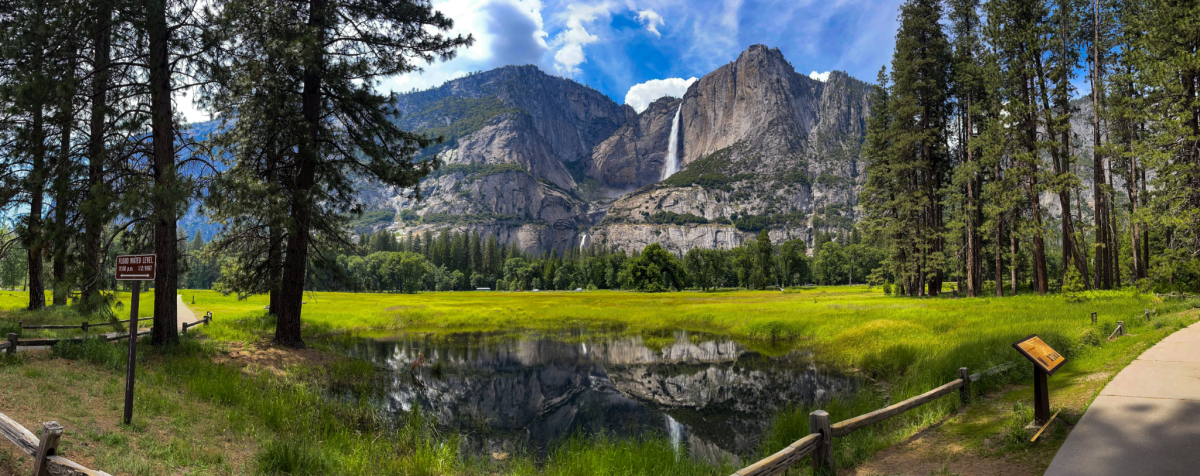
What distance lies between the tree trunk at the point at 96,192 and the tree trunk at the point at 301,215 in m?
3.89

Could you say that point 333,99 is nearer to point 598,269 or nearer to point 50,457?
point 50,457

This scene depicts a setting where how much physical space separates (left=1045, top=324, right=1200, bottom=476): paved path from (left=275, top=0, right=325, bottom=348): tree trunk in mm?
16292

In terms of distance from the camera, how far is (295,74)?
14.0 metres

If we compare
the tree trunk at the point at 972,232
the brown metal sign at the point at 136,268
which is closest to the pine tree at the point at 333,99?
the brown metal sign at the point at 136,268

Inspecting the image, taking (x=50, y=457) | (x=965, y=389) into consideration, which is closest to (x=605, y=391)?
(x=965, y=389)

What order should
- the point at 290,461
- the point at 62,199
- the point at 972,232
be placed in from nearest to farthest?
1. the point at 290,461
2. the point at 62,199
3. the point at 972,232

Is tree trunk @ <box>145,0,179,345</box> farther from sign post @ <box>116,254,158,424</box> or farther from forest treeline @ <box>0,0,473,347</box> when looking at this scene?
sign post @ <box>116,254,158,424</box>

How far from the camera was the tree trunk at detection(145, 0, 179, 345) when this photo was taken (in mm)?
11211

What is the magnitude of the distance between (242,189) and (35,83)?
426cm

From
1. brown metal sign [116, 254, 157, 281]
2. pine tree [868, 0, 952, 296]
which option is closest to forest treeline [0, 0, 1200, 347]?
pine tree [868, 0, 952, 296]

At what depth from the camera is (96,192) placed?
32.8ft

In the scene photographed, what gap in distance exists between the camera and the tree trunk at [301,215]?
13727mm

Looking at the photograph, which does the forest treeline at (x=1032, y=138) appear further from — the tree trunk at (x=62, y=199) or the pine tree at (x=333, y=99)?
the tree trunk at (x=62, y=199)

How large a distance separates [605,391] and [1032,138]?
27090 mm
